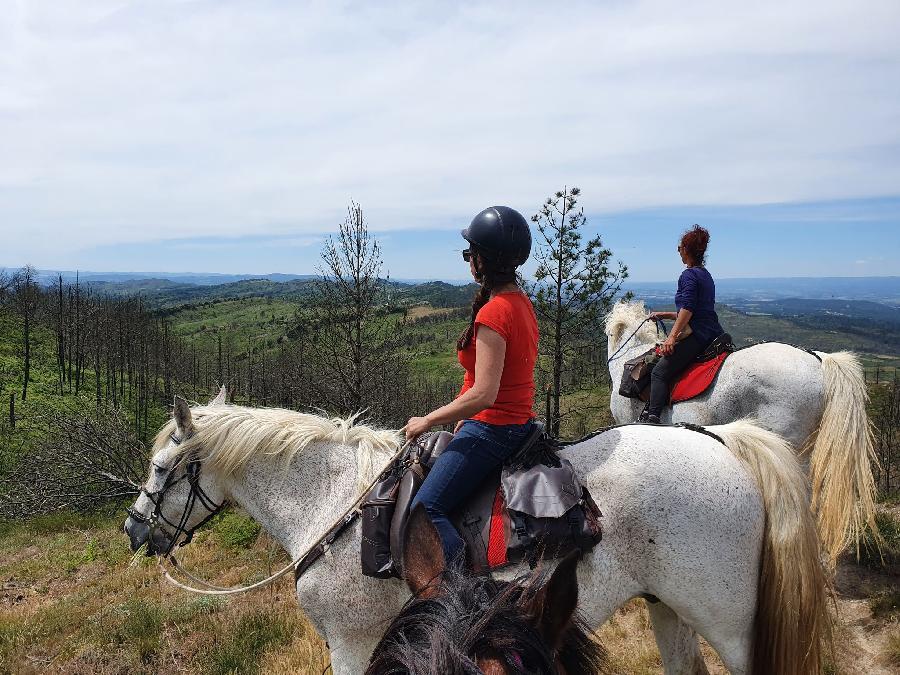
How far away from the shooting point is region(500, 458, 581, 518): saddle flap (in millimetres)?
2605

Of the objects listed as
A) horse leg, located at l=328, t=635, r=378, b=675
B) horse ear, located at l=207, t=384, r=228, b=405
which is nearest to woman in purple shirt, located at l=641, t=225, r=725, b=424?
horse leg, located at l=328, t=635, r=378, b=675

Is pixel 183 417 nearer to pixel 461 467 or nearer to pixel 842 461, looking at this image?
pixel 461 467

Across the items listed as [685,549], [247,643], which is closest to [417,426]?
[685,549]

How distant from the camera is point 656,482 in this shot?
278 cm

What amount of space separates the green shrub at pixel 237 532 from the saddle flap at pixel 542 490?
8.86m

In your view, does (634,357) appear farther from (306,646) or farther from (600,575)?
(306,646)

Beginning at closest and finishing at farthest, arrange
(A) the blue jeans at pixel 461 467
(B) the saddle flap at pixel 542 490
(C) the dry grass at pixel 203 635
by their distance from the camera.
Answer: (B) the saddle flap at pixel 542 490 → (A) the blue jeans at pixel 461 467 → (C) the dry grass at pixel 203 635

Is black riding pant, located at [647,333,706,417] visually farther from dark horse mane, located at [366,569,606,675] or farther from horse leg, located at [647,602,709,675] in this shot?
dark horse mane, located at [366,569,606,675]

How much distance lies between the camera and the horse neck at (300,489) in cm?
329

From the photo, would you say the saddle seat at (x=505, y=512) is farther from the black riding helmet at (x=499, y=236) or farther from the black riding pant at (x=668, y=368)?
the black riding pant at (x=668, y=368)

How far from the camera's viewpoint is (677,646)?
3.41m

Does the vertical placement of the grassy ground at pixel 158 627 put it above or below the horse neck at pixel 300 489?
below

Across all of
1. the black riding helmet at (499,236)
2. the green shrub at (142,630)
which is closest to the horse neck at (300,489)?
the black riding helmet at (499,236)

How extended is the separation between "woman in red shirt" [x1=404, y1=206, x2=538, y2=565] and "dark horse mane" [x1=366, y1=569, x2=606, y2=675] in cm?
113
